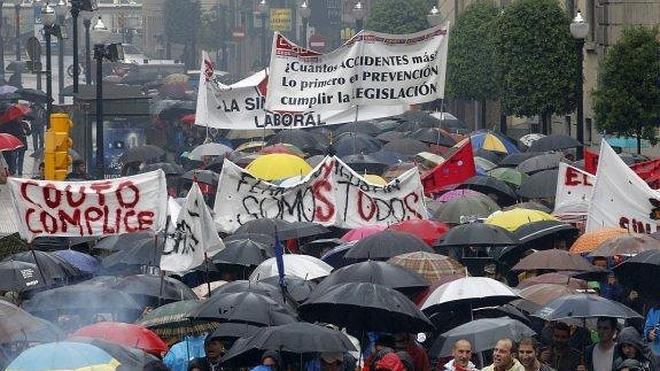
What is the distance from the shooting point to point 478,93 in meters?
53.9

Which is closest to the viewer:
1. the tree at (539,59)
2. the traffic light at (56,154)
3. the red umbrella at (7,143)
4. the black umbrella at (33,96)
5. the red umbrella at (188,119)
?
the traffic light at (56,154)

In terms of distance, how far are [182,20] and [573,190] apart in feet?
326

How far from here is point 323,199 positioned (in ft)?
79.3

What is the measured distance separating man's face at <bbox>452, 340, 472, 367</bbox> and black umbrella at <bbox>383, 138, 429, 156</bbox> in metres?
19.5

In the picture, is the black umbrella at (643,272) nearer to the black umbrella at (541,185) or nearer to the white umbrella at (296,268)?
the white umbrella at (296,268)

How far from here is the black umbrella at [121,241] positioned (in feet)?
74.7

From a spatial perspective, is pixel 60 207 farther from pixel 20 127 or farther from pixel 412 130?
pixel 20 127

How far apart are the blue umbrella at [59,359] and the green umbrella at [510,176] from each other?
16206 millimetres

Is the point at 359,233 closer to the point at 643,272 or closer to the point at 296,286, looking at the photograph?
the point at 296,286

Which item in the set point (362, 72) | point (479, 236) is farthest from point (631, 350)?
point (362, 72)

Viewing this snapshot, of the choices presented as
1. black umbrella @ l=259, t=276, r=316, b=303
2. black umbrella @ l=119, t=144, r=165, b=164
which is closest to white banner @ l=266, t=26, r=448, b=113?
black umbrella @ l=119, t=144, r=165, b=164

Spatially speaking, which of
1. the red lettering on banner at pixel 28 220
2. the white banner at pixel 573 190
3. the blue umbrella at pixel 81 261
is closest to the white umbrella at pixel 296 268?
the red lettering on banner at pixel 28 220

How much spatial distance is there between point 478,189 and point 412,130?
14.4 m

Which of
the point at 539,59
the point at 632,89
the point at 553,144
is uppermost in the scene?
the point at 539,59
